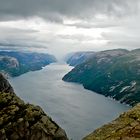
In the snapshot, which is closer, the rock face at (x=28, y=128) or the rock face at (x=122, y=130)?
the rock face at (x=122, y=130)

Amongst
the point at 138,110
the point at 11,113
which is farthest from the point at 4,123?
the point at 138,110

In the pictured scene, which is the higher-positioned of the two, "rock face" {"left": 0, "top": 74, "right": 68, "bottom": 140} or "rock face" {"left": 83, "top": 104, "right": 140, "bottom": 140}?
"rock face" {"left": 83, "top": 104, "right": 140, "bottom": 140}

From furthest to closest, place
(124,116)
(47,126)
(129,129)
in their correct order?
(47,126), (124,116), (129,129)

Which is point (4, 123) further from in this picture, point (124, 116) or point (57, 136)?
point (124, 116)

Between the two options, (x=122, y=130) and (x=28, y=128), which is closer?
(x=122, y=130)

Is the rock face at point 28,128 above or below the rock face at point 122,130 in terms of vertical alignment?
below

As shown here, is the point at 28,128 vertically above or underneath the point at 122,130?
underneath

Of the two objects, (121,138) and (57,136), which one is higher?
(121,138)

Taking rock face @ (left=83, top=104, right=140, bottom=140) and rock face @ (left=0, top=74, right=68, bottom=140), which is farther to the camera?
rock face @ (left=0, top=74, right=68, bottom=140)
